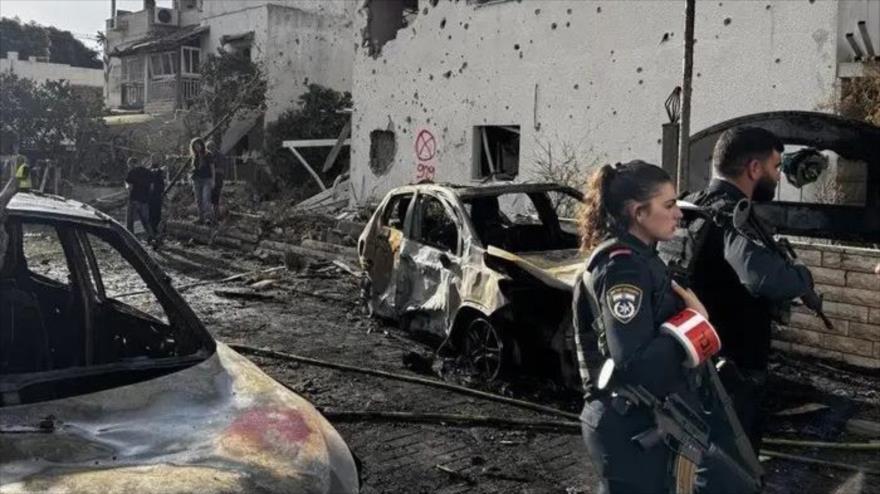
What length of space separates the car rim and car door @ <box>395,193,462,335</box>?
300 millimetres

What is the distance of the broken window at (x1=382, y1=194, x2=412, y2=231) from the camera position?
8.57m

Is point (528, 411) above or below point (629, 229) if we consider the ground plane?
below

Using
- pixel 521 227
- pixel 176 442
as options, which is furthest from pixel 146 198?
pixel 176 442

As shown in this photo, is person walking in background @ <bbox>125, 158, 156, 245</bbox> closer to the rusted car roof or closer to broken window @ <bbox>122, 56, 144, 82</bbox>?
the rusted car roof

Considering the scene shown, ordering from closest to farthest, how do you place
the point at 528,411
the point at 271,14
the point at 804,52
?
the point at 528,411, the point at 804,52, the point at 271,14

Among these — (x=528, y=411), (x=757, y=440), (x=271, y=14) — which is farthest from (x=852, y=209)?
(x=271, y=14)

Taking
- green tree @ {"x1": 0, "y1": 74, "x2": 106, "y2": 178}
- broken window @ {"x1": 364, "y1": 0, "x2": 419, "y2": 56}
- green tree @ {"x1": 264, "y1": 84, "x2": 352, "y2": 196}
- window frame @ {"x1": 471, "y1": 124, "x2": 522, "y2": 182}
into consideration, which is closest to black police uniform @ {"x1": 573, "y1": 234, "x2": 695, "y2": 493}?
window frame @ {"x1": 471, "y1": 124, "x2": 522, "y2": 182}

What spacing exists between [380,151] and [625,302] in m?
16.6

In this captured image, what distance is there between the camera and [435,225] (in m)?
8.01

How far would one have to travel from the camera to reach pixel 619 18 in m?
13.0

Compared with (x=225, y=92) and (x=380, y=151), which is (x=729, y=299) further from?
(x=225, y=92)

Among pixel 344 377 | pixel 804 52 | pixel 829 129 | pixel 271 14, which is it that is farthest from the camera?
pixel 271 14

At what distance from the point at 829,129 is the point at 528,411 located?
Answer: 4.28m

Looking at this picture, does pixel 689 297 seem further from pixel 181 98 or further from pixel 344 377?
pixel 181 98
